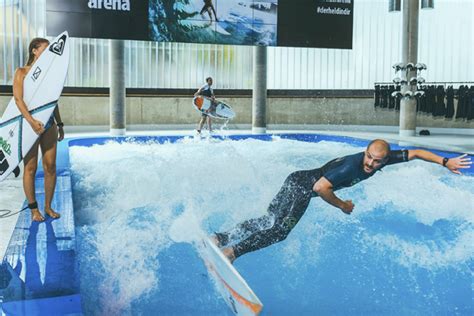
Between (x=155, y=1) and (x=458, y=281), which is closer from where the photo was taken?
(x=458, y=281)

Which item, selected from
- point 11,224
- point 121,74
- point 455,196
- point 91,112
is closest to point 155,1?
point 121,74

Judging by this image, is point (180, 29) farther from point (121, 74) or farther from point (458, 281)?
point (458, 281)

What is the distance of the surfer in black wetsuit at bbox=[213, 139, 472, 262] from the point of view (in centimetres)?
397

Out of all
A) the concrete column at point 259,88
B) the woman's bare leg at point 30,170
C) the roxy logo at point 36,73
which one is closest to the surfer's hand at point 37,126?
the woman's bare leg at point 30,170

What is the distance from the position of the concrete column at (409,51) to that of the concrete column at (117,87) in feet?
21.4

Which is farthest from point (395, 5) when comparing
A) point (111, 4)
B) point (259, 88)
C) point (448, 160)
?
point (448, 160)

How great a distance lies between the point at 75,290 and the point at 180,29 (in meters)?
10.2

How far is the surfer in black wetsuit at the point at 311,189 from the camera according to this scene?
3.97m

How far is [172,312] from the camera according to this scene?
3738mm

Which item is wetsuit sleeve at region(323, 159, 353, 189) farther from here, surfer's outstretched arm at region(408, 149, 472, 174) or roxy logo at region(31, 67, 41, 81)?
roxy logo at region(31, 67, 41, 81)

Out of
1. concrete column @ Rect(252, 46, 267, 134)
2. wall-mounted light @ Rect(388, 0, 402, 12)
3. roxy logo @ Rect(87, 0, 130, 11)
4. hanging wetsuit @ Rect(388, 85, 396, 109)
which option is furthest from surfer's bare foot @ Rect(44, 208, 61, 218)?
hanging wetsuit @ Rect(388, 85, 396, 109)

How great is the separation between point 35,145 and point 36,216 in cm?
53

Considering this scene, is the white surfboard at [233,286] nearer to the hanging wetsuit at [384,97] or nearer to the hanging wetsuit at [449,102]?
the hanging wetsuit at [449,102]

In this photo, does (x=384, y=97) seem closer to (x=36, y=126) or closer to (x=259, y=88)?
(x=259, y=88)
